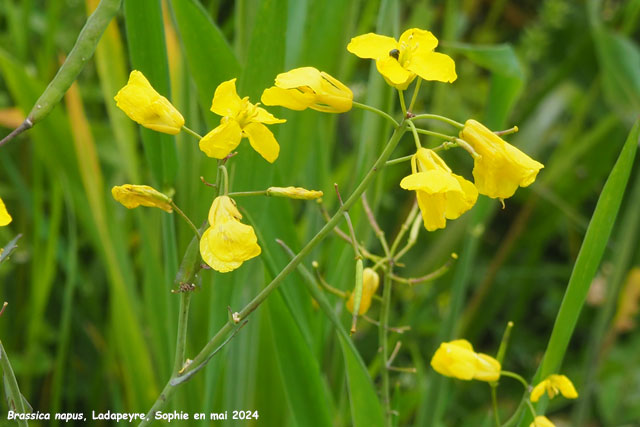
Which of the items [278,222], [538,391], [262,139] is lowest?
[538,391]

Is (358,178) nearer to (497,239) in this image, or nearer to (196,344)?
(196,344)

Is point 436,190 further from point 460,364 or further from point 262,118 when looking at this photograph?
point 460,364

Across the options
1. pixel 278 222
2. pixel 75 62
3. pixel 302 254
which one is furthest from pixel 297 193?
pixel 278 222

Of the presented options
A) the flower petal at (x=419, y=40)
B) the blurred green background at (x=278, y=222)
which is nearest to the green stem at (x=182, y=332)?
the blurred green background at (x=278, y=222)

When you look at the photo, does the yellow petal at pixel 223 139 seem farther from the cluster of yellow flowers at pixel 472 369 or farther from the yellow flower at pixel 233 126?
the cluster of yellow flowers at pixel 472 369

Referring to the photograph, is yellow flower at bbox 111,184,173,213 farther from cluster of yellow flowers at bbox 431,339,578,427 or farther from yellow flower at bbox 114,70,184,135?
cluster of yellow flowers at bbox 431,339,578,427

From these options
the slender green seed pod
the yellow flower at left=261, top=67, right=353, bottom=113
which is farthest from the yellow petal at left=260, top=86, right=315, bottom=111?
the slender green seed pod
